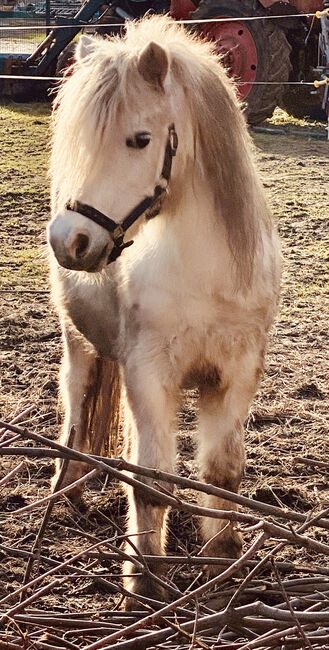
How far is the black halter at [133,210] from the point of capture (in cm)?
273

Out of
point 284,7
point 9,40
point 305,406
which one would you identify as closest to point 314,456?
point 305,406

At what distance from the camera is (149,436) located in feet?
10.0

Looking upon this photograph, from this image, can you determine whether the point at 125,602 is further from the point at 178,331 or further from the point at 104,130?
the point at 104,130

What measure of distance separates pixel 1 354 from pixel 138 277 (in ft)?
6.85

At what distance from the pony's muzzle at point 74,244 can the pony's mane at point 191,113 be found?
0.17 meters

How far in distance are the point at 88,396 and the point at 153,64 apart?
1.54m

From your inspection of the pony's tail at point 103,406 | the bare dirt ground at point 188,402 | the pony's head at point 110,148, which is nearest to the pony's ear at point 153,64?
the pony's head at point 110,148

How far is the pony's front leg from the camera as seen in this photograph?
10.0 feet

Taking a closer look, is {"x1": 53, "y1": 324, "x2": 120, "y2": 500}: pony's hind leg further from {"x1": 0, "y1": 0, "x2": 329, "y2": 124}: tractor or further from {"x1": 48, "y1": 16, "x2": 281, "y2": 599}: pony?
{"x1": 0, "y1": 0, "x2": 329, "y2": 124}: tractor

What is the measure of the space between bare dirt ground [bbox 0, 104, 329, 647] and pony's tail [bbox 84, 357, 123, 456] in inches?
7.8

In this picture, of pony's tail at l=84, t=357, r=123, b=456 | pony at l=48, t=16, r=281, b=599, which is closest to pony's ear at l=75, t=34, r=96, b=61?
pony at l=48, t=16, r=281, b=599

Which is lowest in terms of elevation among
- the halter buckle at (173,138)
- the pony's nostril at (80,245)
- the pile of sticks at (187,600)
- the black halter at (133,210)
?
the pile of sticks at (187,600)

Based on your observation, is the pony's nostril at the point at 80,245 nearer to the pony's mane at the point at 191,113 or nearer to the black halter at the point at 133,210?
the black halter at the point at 133,210

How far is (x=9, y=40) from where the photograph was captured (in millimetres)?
17016
